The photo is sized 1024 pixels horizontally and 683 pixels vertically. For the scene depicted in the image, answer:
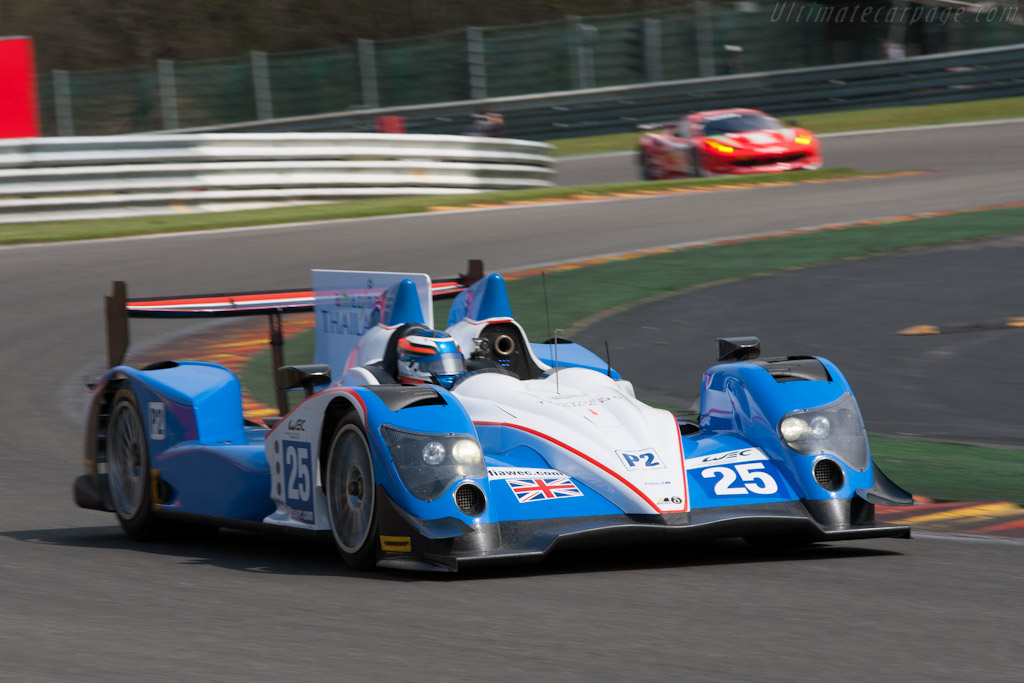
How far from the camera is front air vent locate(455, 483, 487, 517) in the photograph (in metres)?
5.46

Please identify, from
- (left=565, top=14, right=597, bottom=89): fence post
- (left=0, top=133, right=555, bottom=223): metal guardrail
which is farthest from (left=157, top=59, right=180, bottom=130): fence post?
(left=0, top=133, right=555, bottom=223): metal guardrail

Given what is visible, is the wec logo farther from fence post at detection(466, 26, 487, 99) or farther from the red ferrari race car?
fence post at detection(466, 26, 487, 99)

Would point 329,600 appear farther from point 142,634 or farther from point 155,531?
point 155,531

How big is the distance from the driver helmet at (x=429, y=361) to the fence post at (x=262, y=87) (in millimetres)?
27664

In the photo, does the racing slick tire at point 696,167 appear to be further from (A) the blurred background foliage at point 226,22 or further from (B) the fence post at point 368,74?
(A) the blurred background foliage at point 226,22

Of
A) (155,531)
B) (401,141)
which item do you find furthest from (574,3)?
(155,531)

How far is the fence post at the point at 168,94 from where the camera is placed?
1262 inches

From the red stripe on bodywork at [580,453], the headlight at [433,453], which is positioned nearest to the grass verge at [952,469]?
the red stripe on bodywork at [580,453]

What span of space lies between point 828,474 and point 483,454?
137 cm

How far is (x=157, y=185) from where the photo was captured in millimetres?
19062

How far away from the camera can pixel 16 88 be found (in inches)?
782

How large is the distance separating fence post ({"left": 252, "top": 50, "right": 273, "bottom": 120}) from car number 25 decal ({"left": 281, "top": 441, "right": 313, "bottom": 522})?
92.1ft

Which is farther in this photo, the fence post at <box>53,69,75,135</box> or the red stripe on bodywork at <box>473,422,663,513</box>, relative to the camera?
the fence post at <box>53,69,75,135</box>

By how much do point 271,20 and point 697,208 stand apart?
98.0ft
